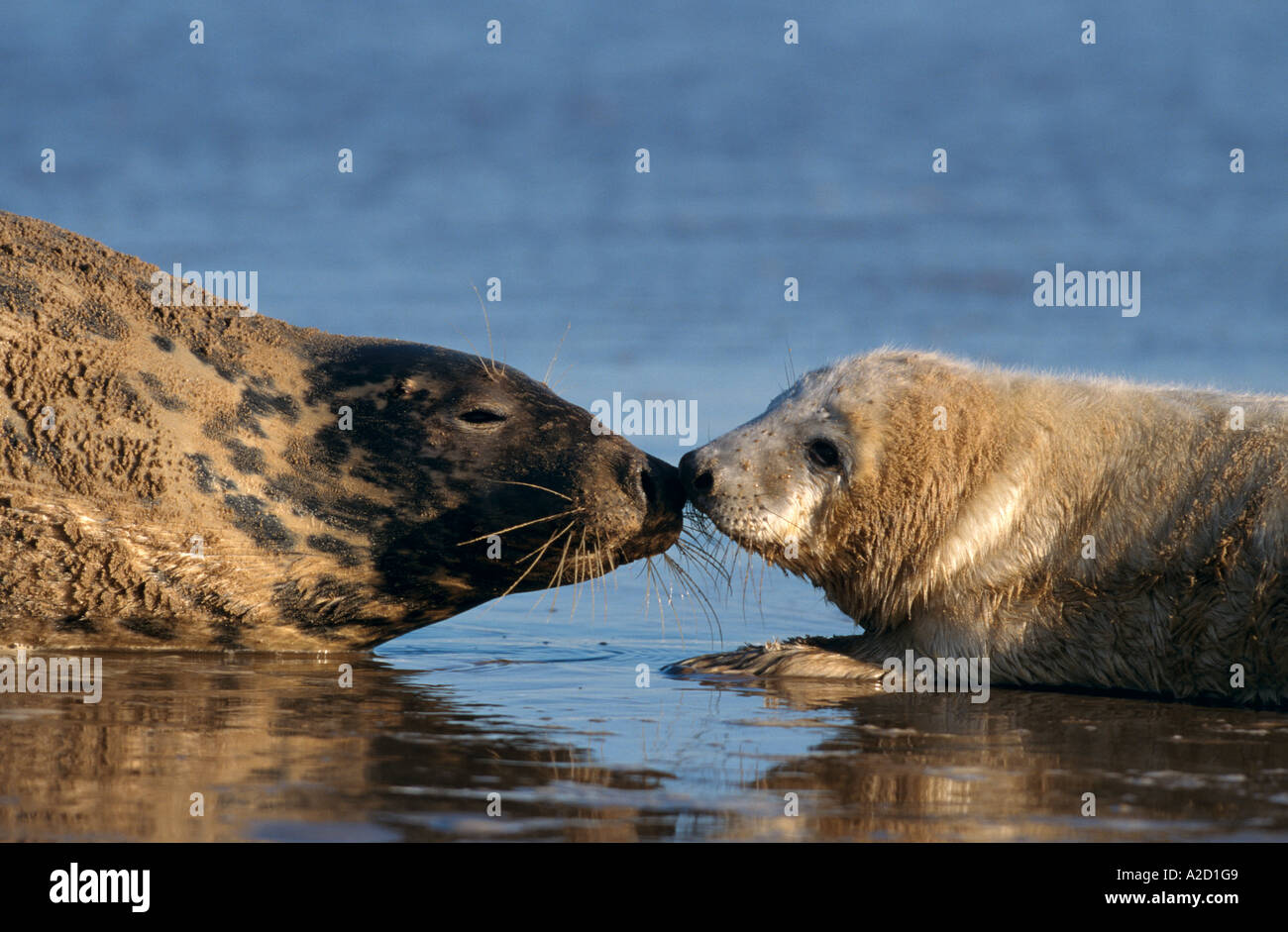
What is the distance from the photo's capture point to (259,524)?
5988 mm

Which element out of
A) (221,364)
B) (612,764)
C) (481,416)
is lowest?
(612,764)

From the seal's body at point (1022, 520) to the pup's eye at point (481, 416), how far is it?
0.90 m

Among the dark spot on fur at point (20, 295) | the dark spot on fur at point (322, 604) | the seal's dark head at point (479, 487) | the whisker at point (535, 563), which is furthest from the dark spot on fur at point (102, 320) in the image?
the whisker at point (535, 563)

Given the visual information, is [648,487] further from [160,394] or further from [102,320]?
[102,320]

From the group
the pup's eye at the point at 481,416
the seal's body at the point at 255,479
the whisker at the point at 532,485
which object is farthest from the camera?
the pup's eye at the point at 481,416

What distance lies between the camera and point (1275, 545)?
17.4ft

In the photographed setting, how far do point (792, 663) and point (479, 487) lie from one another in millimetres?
1557

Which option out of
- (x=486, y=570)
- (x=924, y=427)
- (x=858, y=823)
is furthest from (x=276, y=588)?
(x=858, y=823)

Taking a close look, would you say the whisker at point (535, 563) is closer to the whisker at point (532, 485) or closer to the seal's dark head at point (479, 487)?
the seal's dark head at point (479, 487)


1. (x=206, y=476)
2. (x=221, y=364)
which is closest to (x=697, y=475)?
(x=206, y=476)

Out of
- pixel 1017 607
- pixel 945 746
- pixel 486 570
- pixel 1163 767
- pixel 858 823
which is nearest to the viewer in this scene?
pixel 858 823

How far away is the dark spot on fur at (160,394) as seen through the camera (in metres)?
5.95

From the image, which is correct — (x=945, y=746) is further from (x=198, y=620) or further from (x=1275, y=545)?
(x=198, y=620)
